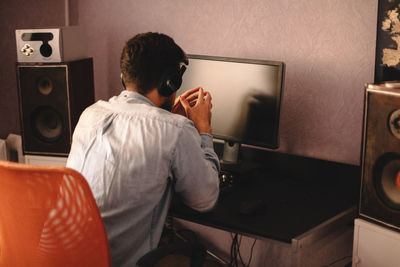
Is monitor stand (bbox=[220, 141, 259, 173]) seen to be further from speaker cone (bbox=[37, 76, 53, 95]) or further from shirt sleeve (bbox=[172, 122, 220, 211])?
speaker cone (bbox=[37, 76, 53, 95])

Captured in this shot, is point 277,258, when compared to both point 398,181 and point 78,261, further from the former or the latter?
point 78,261

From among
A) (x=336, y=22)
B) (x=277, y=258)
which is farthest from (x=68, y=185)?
(x=277, y=258)

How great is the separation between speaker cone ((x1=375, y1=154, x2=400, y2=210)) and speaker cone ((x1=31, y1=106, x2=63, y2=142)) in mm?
1589

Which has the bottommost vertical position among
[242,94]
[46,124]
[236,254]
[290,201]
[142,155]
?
[236,254]

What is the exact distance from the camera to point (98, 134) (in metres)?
1.45

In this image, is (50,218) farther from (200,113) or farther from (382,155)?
(382,155)

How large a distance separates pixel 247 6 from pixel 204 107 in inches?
28.2

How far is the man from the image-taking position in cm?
140

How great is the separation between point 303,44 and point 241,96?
1.15 ft

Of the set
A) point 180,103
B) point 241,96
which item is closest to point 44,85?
point 180,103

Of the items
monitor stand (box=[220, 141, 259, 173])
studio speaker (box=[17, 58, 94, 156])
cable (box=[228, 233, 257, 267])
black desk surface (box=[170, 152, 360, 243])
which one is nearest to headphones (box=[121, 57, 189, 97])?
Result: black desk surface (box=[170, 152, 360, 243])

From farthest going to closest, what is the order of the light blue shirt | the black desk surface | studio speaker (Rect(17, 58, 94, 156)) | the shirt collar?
studio speaker (Rect(17, 58, 94, 156)) < the black desk surface < the shirt collar < the light blue shirt

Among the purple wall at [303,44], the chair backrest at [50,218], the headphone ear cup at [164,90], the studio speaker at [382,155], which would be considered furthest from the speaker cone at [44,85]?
the studio speaker at [382,155]

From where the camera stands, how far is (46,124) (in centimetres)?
254
